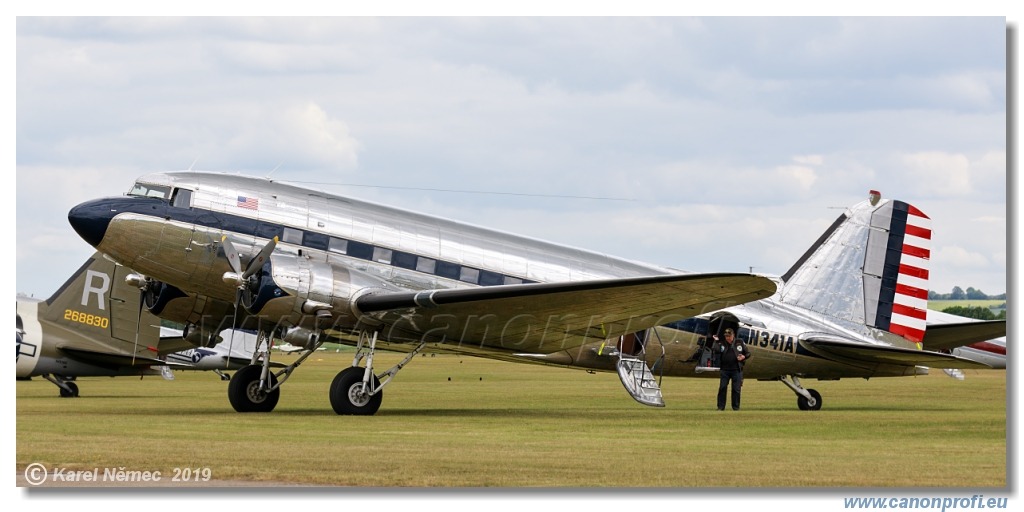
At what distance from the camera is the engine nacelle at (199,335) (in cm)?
2047

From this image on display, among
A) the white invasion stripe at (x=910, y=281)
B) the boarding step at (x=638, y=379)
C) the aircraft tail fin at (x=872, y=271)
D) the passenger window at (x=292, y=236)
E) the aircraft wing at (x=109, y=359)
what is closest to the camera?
the passenger window at (x=292, y=236)

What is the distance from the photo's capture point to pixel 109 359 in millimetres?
25719

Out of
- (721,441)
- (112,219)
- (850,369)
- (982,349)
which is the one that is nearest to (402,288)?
(112,219)

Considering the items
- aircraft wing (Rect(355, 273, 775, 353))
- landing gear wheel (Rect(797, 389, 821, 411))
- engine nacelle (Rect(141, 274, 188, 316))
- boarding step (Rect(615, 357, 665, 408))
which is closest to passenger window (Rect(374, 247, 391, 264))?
aircraft wing (Rect(355, 273, 775, 353))

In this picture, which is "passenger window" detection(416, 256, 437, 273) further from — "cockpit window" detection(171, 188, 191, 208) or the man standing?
the man standing

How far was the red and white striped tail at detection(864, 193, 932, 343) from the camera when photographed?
2333cm

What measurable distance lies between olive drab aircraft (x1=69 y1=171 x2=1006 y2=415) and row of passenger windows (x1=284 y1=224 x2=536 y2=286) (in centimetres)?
2

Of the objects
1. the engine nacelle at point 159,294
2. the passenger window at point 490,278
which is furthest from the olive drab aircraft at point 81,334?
the passenger window at point 490,278

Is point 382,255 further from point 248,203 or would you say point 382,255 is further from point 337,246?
point 248,203

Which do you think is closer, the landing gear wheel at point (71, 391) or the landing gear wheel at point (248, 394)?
the landing gear wheel at point (248, 394)

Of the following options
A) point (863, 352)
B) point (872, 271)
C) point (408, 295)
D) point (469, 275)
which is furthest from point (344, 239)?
point (872, 271)

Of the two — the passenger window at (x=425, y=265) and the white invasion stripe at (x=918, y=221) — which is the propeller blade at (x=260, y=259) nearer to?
the passenger window at (x=425, y=265)

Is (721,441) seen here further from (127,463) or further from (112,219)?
(112,219)

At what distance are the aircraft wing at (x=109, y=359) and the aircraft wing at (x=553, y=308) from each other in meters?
9.73
